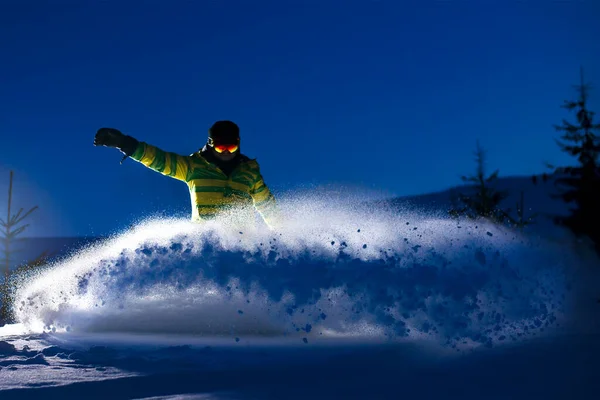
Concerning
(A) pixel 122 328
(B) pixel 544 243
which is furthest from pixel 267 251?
(B) pixel 544 243

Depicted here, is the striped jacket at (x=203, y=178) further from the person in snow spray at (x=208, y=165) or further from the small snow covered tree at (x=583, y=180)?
the small snow covered tree at (x=583, y=180)

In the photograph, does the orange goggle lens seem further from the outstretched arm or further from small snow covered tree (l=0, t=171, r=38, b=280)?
small snow covered tree (l=0, t=171, r=38, b=280)

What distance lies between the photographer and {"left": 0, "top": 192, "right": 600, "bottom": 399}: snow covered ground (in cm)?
374

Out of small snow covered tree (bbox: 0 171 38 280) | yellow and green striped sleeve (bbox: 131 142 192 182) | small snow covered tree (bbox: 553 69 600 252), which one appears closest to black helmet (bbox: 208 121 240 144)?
yellow and green striped sleeve (bbox: 131 142 192 182)

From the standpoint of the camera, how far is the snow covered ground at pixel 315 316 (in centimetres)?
374

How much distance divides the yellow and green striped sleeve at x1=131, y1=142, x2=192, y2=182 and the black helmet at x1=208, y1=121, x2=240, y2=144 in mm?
459

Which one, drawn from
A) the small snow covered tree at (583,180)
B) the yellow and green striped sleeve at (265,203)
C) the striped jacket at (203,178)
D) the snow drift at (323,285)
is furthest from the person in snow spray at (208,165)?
the small snow covered tree at (583,180)

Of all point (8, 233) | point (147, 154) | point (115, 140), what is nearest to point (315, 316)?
point (147, 154)

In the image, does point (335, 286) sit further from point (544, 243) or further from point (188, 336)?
point (544, 243)

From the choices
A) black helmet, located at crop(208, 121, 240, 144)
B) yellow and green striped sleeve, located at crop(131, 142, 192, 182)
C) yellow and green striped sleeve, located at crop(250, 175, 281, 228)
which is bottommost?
yellow and green striped sleeve, located at crop(250, 175, 281, 228)

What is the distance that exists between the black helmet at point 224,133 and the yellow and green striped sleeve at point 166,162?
0.46 meters

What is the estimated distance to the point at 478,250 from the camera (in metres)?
5.96

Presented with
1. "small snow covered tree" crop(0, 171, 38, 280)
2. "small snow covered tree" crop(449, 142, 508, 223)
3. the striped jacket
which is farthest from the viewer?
"small snow covered tree" crop(449, 142, 508, 223)

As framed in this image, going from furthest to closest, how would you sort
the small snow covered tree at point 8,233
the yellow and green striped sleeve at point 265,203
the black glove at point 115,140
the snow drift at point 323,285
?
the small snow covered tree at point 8,233 → the yellow and green striped sleeve at point 265,203 → the black glove at point 115,140 → the snow drift at point 323,285
